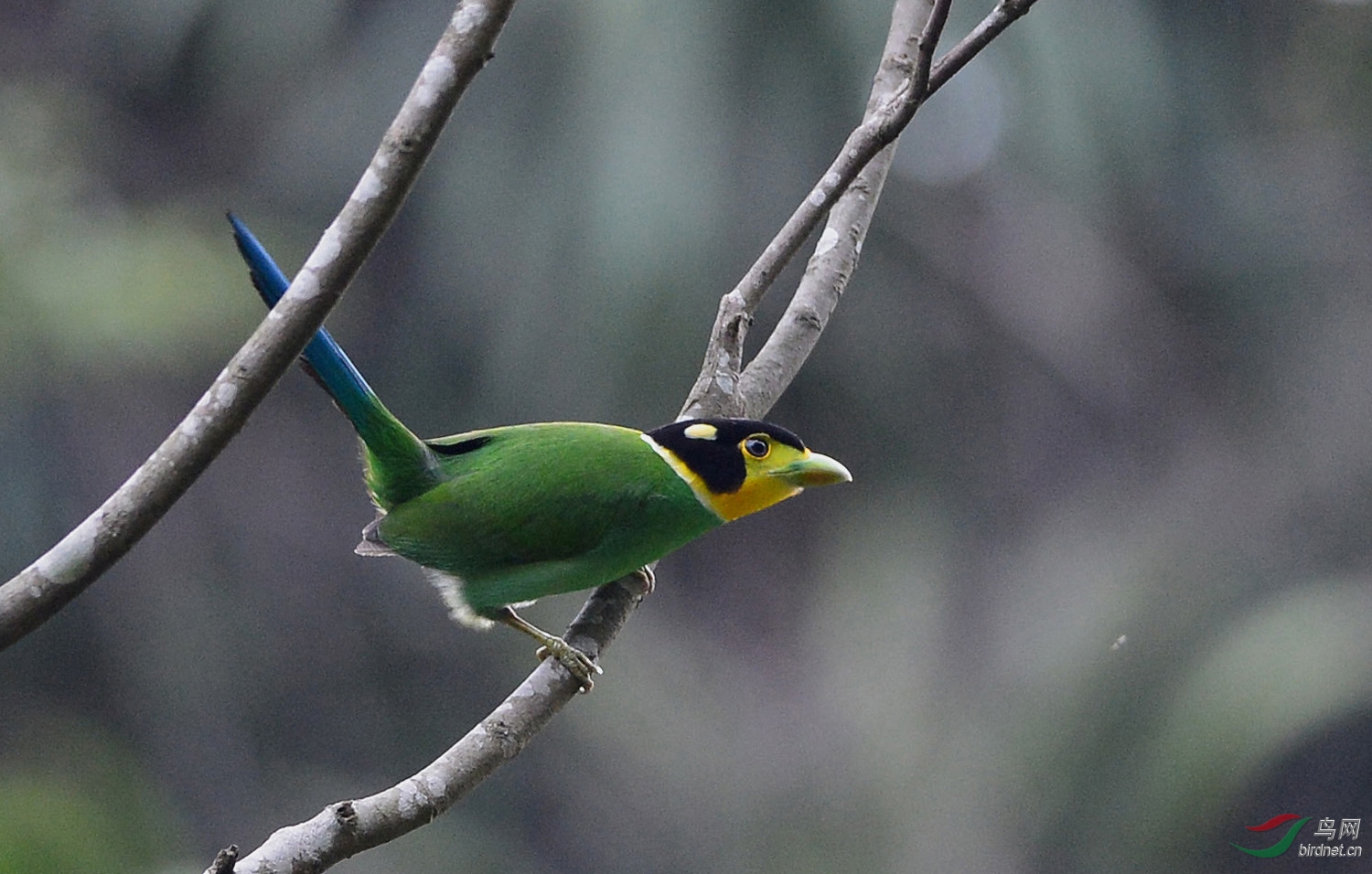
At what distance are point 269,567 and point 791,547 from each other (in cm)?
442

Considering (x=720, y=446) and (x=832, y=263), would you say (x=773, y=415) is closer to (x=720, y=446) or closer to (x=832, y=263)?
(x=832, y=263)

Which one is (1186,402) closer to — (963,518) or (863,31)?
(963,518)

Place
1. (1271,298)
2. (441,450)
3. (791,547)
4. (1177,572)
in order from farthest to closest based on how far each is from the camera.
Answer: (791,547), (1271,298), (1177,572), (441,450)

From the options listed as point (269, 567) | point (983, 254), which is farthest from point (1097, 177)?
point (269, 567)

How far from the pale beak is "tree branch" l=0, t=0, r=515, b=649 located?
133 centimetres

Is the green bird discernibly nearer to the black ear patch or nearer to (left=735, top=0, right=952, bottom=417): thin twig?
the black ear patch

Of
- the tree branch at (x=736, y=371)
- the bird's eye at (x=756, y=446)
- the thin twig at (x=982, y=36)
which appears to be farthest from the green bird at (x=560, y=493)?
the thin twig at (x=982, y=36)

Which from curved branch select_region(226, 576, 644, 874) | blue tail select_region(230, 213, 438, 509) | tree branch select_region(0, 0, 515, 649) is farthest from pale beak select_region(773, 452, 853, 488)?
tree branch select_region(0, 0, 515, 649)

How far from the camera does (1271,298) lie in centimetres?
1128

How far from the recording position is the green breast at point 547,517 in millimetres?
2971

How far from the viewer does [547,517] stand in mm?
2986

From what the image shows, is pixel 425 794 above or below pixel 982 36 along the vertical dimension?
below

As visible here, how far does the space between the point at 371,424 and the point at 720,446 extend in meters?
0.71

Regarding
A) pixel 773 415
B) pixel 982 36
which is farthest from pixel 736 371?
pixel 773 415
